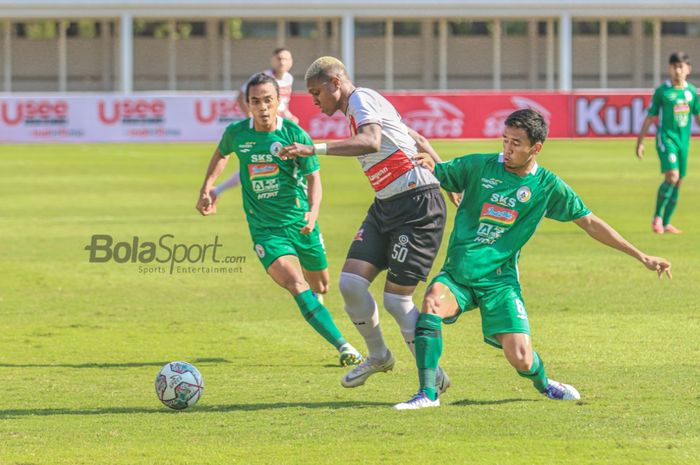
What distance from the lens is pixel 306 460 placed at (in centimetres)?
660

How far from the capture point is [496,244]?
7.84 metres

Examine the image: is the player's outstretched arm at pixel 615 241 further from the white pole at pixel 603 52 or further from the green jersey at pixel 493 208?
the white pole at pixel 603 52

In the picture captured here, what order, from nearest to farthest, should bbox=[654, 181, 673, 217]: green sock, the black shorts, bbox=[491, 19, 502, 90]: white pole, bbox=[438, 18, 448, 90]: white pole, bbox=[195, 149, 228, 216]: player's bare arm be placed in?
the black shorts < bbox=[195, 149, 228, 216]: player's bare arm < bbox=[654, 181, 673, 217]: green sock < bbox=[438, 18, 448, 90]: white pole < bbox=[491, 19, 502, 90]: white pole

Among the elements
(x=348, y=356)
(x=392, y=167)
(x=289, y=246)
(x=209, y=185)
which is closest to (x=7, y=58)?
(x=209, y=185)

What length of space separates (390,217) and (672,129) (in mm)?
Answer: 10411

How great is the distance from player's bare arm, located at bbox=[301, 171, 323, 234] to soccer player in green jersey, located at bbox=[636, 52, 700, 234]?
356 inches

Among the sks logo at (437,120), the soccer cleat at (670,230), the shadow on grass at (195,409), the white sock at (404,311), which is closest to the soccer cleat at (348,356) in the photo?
the white sock at (404,311)

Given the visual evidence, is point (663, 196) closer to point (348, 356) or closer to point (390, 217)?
point (348, 356)

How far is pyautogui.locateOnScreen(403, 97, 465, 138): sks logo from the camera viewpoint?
38.6m

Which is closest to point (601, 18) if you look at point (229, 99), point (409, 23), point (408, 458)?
point (409, 23)

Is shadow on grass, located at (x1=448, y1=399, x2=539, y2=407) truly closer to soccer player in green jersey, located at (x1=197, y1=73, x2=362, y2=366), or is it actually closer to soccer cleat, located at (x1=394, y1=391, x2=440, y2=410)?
soccer cleat, located at (x1=394, y1=391, x2=440, y2=410)

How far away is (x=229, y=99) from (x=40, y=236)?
20753 mm

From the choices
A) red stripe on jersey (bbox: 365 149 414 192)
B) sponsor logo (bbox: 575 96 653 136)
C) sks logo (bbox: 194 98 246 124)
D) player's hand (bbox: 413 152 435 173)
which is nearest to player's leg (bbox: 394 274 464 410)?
player's hand (bbox: 413 152 435 173)

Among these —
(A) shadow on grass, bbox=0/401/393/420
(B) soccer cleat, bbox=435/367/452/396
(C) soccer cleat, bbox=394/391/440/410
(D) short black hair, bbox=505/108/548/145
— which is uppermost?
(D) short black hair, bbox=505/108/548/145
